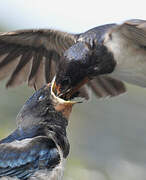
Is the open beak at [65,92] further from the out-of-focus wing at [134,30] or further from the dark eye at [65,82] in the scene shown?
the out-of-focus wing at [134,30]

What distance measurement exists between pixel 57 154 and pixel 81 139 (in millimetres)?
2791

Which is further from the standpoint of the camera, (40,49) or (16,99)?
(16,99)

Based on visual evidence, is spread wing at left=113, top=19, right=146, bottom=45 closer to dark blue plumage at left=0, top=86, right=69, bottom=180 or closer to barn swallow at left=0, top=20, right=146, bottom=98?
barn swallow at left=0, top=20, right=146, bottom=98

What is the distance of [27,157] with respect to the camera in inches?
197

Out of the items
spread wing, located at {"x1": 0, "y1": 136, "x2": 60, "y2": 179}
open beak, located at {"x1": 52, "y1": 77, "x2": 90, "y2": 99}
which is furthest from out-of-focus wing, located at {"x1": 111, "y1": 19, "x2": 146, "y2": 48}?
spread wing, located at {"x1": 0, "y1": 136, "x2": 60, "y2": 179}

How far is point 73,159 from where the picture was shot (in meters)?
7.26

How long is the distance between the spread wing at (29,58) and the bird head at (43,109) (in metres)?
1.53

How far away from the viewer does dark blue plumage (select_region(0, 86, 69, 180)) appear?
4.96m

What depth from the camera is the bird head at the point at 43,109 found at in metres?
5.11

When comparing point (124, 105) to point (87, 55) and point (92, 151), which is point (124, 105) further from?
point (87, 55)

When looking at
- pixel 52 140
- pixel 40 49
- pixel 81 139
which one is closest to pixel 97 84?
pixel 40 49

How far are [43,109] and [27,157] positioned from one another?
304 millimetres

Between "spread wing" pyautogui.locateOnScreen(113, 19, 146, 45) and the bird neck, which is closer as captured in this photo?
"spread wing" pyautogui.locateOnScreen(113, 19, 146, 45)

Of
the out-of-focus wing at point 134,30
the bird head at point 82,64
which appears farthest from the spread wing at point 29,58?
the out-of-focus wing at point 134,30
